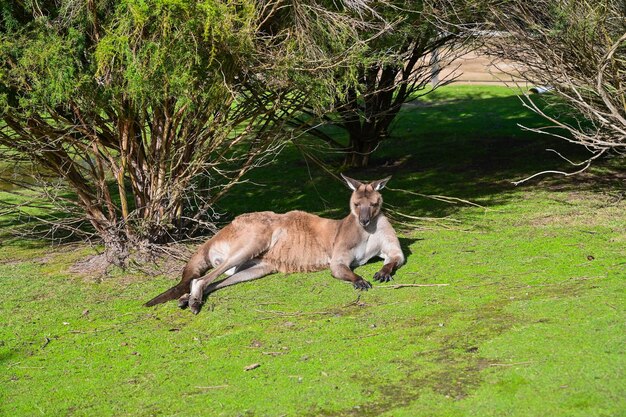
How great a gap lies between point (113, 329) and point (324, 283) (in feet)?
7.05

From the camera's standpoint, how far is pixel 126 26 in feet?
28.9

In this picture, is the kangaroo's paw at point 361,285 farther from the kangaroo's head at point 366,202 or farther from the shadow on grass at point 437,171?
the shadow on grass at point 437,171

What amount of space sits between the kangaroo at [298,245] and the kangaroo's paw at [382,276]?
1.10ft

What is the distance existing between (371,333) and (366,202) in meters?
2.46

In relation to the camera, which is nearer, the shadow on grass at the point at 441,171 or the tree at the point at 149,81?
the tree at the point at 149,81

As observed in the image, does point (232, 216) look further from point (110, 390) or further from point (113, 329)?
point (110, 390)

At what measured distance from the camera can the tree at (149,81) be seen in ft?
28.9

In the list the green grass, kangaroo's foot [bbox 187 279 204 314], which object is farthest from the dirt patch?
kangaroo's foot [bbox 187 279 204 314]

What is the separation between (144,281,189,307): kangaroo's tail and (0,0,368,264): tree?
145 centimetres

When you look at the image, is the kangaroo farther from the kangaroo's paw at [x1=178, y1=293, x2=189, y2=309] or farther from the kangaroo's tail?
the kangaroo's paw at [x1=178, y1=293, x2=189, y2=309]

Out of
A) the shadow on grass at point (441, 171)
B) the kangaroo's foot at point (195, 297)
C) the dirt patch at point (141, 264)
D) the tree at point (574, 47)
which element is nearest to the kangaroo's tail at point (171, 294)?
the kangaroo's foot at point (195, 297)

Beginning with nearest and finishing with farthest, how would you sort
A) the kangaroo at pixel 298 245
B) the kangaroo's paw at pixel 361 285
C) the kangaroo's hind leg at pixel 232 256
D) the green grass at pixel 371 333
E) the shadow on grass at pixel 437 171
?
the green grass at pixel 371 333 < the kangaroo's paw at pixel 361 285 < the kangaroo's hind leg at pixel 232 256 < the kangaroo at pixel 298 245 < the shadow on grass at pixel 437 171

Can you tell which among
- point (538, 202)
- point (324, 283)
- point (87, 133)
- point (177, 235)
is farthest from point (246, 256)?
point (538, 202)

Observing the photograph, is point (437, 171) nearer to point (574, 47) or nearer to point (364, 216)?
point (574, 47)
